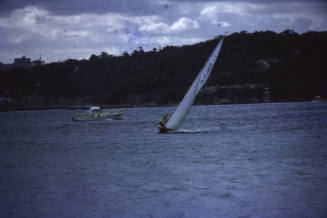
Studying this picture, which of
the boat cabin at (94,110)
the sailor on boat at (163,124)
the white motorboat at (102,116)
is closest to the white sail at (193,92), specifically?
the sailor on boat at (163,124)

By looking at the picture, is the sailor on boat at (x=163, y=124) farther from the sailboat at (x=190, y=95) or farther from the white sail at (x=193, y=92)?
the white sail at (x=193, y=92)

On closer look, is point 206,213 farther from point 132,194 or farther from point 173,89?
point 173,89

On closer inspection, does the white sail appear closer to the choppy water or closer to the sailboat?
the sailboat

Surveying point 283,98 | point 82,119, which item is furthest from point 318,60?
point 82,119

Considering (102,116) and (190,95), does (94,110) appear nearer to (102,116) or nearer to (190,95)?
(102,116)

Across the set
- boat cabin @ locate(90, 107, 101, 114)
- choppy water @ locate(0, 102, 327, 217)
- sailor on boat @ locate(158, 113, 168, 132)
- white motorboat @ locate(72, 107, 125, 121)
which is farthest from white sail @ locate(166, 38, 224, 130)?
boat cabin @ locate(90, 107, 101, 114)

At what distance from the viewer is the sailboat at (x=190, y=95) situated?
125ft

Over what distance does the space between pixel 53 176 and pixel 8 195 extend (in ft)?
14.1

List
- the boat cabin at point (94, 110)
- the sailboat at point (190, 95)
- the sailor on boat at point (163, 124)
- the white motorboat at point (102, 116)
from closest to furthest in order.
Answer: the sailboat at point (190, 95)
the sailor on boat at point (163, 124)
the white motorboat at point (102, 116)
the boat cabin at point (94, 110)

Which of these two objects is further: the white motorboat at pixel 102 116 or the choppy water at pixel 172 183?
the white motorboat at pixel 102 116

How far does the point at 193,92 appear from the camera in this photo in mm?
40094

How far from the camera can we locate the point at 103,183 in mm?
19188

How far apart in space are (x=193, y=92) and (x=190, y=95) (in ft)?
1.95

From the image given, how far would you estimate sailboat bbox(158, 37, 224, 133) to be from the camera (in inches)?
1501
